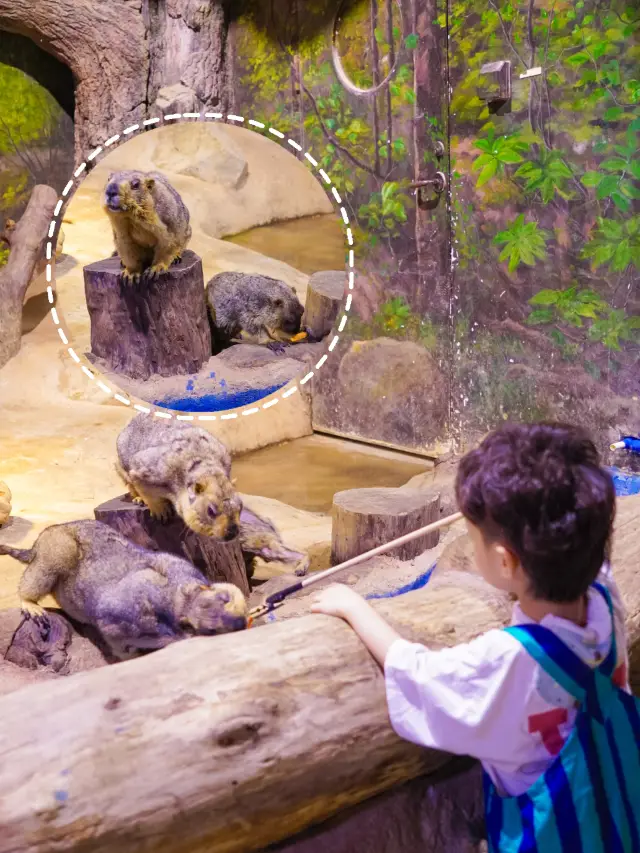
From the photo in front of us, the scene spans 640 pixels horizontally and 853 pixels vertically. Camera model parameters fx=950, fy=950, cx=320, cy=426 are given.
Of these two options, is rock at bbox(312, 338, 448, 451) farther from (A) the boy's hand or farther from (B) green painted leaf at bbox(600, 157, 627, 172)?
(A) the boy's hand

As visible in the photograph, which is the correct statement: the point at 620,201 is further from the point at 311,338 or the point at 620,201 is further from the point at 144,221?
the point at 144,221

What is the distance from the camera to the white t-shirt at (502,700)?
1502 millimetres

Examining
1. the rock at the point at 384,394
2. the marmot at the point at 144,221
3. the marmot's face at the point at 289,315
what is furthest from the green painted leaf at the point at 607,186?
the marmot at the point at 144,221

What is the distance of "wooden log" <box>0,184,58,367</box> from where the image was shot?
530cm

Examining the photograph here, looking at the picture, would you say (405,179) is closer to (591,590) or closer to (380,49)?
(380,49)

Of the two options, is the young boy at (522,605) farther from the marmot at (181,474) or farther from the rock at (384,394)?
the rock at (384,394)

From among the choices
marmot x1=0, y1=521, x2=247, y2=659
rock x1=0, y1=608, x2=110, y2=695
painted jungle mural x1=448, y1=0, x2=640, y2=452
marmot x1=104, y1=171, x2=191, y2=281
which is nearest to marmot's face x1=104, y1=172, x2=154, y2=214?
marmot x1=104, y1=171, x2=191, y2=281

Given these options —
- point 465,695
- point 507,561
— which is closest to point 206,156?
point 507,561

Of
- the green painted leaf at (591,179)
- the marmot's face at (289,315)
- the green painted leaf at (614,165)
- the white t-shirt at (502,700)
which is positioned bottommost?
the white t-shirt at (502,700)

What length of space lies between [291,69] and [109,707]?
14.8 ft

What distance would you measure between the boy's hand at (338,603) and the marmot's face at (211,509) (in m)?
1.58

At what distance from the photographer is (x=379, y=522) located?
4.03 meters

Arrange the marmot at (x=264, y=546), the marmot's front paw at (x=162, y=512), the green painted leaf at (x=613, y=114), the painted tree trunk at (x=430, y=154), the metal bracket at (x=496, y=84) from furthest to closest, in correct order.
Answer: the painted tree trunk at (x=430, y=154)
the metal bracket at (x=496, y=84)
the green painted leaf at (x=613, y=114)
the marmot at (x=264, y=546)
the marmot's front paw at (x=162, y=512)

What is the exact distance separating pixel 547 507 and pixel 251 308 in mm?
2142
